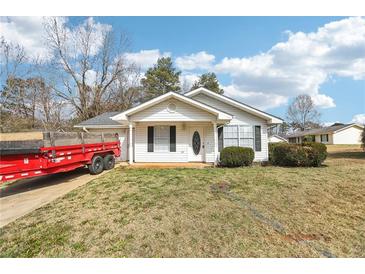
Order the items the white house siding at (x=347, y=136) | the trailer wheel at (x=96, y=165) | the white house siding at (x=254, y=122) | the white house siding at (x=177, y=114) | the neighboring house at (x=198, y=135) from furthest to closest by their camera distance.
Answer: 1. the white house siding at (x=347, y=136)
2. the white house siding at (x=254, y=122)
3. the neighboring house at (x=198, y=135)
4. the white house siding at (x=177, y=114)
5. the trailer wheel at (x=96, y=165)

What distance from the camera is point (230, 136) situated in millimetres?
12797

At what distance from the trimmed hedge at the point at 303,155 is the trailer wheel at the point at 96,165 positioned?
965 centimetres

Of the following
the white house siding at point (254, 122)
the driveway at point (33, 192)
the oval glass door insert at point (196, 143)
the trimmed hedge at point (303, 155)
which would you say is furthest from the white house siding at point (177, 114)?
the trimmed hedge at point (303, 155)

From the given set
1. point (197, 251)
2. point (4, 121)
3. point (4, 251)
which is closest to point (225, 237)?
point (197, 251)

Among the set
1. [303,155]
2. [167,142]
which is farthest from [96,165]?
[303,155]

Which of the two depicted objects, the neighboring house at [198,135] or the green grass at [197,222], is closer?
the green grass at [197,222]

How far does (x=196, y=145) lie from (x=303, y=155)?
5830 mm

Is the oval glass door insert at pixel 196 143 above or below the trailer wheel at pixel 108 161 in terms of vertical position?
above

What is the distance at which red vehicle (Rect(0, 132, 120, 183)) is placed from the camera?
6238 mm

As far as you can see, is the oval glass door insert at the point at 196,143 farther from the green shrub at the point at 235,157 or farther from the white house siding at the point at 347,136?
the white house siding at the point at 347,136

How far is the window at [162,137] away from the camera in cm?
1246

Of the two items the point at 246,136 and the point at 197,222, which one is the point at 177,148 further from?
the point at 197,222

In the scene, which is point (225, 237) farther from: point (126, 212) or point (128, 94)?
point (128, 94)
